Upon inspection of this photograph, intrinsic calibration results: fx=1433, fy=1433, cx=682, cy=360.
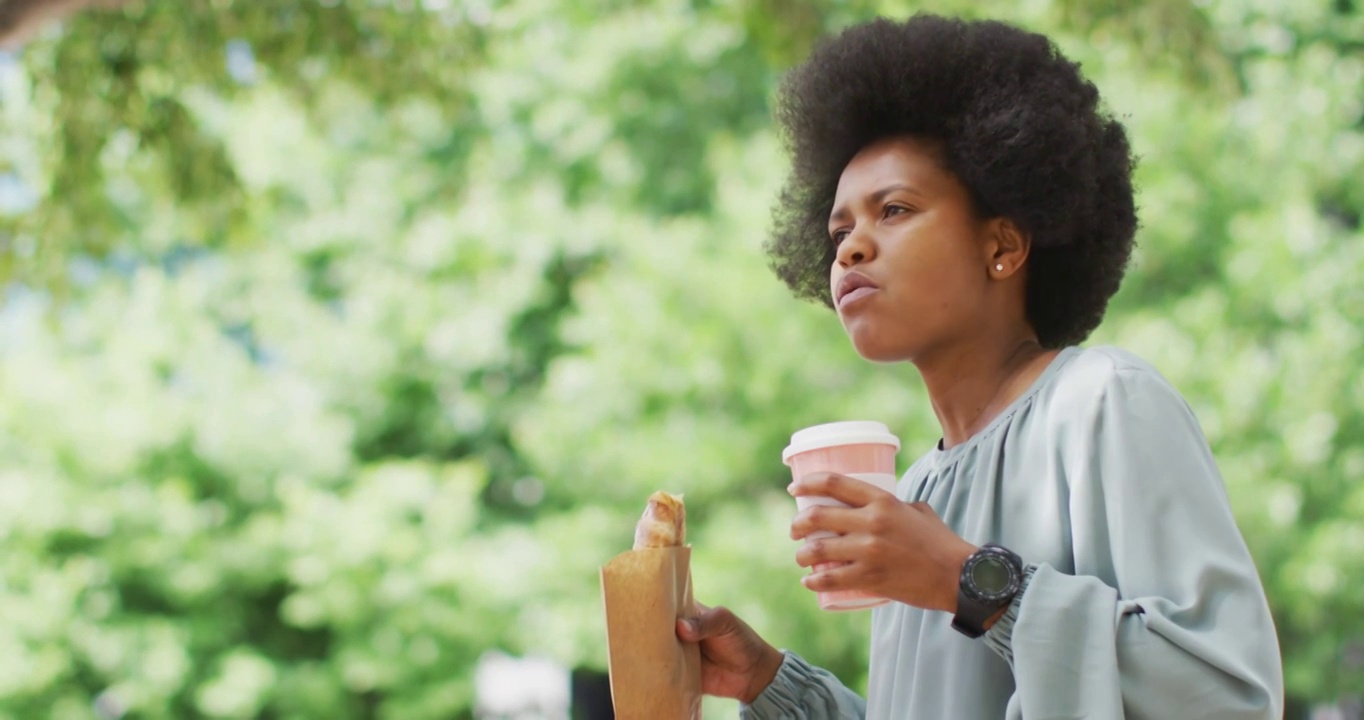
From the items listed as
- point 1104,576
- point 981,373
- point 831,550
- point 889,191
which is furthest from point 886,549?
point 889,191

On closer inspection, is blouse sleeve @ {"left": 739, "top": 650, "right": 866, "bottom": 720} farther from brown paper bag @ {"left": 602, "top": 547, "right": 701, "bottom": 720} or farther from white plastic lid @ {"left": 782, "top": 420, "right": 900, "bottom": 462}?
white plastic lid @ {"left": 782, "top": 420, "right": 900, "bottom": 462}

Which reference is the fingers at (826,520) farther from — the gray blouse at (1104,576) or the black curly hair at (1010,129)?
the black curly hair at (1010,129)

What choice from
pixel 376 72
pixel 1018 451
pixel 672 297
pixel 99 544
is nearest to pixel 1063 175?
pixel 1018 451

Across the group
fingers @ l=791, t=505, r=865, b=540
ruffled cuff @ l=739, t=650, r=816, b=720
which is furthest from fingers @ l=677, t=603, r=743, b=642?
fingers @ l=791, t=505, r=865, b=540

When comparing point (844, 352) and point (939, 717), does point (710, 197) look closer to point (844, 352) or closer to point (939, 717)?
point (844, 352)

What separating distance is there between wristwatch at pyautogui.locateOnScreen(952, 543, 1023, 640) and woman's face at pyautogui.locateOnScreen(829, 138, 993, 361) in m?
0.45

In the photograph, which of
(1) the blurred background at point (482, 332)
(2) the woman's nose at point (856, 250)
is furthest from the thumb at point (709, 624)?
(1) the blurred background at point (482, 332)

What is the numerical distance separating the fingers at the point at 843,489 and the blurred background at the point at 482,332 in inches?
225

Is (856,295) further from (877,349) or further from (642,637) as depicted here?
(642,637)

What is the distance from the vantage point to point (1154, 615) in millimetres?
1614

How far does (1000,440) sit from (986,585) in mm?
395

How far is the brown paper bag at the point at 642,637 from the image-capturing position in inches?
78.3

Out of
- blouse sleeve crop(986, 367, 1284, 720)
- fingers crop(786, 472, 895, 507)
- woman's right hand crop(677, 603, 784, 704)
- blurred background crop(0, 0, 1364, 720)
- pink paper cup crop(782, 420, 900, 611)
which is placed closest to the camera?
blouse sleeve crop(986, 367, 1284, 720)

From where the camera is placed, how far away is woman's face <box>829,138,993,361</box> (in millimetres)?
2039
